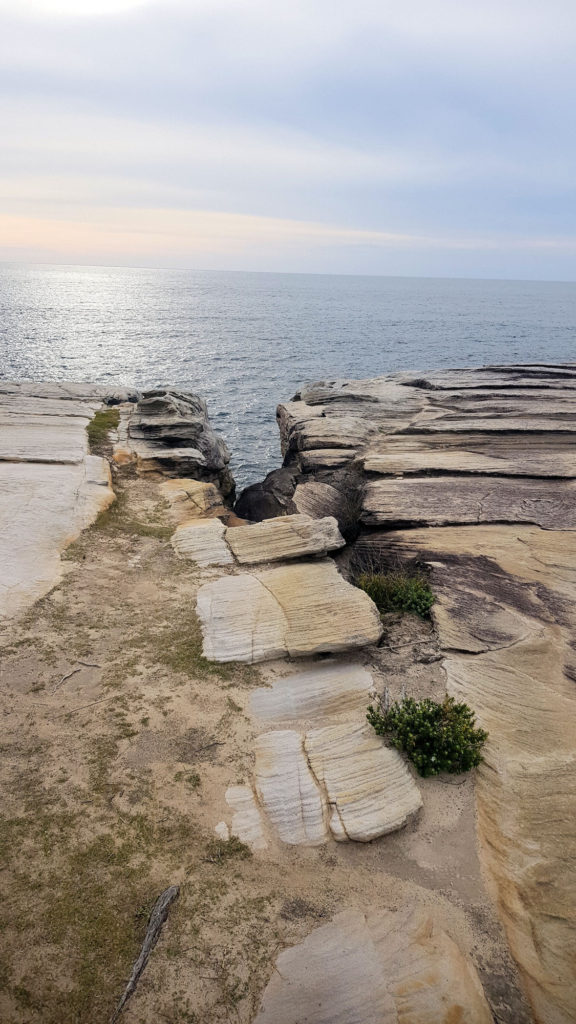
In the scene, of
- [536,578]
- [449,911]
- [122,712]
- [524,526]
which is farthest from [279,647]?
[524,526]

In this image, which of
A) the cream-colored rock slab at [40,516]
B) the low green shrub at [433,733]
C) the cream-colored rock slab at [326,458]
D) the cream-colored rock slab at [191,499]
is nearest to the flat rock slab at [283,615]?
the low green shrub at [433,733]

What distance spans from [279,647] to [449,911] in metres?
5.23

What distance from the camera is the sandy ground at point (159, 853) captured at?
5.91 metres

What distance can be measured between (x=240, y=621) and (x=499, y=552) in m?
7.44

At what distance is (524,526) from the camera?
16625 millimetres

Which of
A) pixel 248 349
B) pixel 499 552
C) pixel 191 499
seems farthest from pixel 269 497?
pixel 248 349

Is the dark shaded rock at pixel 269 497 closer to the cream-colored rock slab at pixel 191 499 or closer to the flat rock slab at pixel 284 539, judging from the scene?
the cream-colored rock slab at pixel 191 499

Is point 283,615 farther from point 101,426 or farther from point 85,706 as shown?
point 101,426

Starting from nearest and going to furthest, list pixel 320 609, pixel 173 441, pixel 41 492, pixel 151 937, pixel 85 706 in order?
pixel 151 937
pixel 85 706
pixel 320 609
pixel 41 492
pixel 173 441

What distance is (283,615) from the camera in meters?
11.9

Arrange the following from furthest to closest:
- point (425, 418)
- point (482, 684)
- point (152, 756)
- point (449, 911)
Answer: point (425, 418), point (482, 684), point (152, 756), point (449, 911)

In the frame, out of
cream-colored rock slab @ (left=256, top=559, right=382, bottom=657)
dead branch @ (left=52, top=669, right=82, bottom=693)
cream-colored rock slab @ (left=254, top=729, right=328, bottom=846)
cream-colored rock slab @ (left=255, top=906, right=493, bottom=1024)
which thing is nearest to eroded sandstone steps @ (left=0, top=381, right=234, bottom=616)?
dead branch @ (left=52, top=669, right=82, bottom=693)

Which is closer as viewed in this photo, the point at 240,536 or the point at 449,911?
the point at 449,911

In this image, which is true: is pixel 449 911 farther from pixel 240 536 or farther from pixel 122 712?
pixel 240 536
